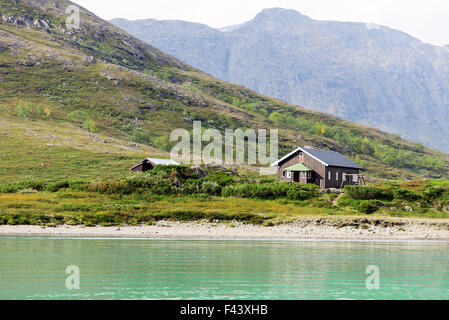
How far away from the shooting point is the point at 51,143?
110 metres

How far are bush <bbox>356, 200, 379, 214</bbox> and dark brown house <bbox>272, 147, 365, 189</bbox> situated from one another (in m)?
17.4

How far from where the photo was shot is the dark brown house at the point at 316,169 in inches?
2709

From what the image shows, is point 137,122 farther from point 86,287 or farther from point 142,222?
point 86,287

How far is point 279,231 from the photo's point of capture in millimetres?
→ 42062

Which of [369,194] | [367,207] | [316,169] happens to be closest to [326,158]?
[316,169]

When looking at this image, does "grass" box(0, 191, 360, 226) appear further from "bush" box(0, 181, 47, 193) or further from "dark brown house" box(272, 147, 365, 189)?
"dark brown house" box(272, 147, 365, 189)

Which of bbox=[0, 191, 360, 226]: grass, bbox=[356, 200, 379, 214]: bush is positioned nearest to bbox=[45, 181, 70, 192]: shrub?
bbox=[0, 191, 360, 226]: grass

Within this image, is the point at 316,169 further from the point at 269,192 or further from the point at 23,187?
the point at 23,187

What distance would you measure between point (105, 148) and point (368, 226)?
8250cm

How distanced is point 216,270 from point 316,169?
157 feet

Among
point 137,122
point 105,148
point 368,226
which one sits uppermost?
point 137,122
